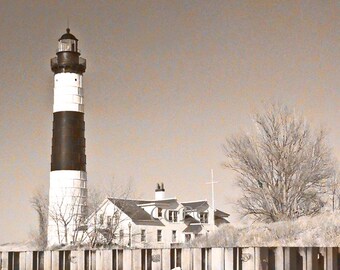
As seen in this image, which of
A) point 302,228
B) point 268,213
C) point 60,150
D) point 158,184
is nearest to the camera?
point 302,228

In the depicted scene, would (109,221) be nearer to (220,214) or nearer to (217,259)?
(220,214)

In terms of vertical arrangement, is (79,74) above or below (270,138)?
above

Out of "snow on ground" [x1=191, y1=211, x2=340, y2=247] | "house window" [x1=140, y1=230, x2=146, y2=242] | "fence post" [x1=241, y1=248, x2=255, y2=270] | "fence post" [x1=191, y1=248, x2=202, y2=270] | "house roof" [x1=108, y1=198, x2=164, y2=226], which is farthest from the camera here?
"house window" [x1=140, y1=230, x2=146, y2=242]

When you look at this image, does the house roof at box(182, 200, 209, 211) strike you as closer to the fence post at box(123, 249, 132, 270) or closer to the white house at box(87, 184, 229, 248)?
the white house at box(87, 184, 229, 248)

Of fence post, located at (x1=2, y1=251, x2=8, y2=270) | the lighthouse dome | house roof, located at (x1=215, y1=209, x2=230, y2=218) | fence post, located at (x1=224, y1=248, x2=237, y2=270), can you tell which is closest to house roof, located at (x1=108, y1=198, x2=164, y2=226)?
house roof, located at (x1=215, y1=209, x2=230, y2=218)

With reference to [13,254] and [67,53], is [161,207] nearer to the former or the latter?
[67,53]

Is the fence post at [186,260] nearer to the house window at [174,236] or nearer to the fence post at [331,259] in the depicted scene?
the fence post at [331,259]

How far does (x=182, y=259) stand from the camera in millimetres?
7402

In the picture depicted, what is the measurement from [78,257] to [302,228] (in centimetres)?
1850

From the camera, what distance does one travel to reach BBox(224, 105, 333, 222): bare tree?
31.4m

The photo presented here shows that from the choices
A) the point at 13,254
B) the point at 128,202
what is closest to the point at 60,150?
the point at 128,202

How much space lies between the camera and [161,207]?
4659 centimetres

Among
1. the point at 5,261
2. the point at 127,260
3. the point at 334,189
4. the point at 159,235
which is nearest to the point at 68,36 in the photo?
the point at 159,235

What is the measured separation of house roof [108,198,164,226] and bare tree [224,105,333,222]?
11.0 metres
